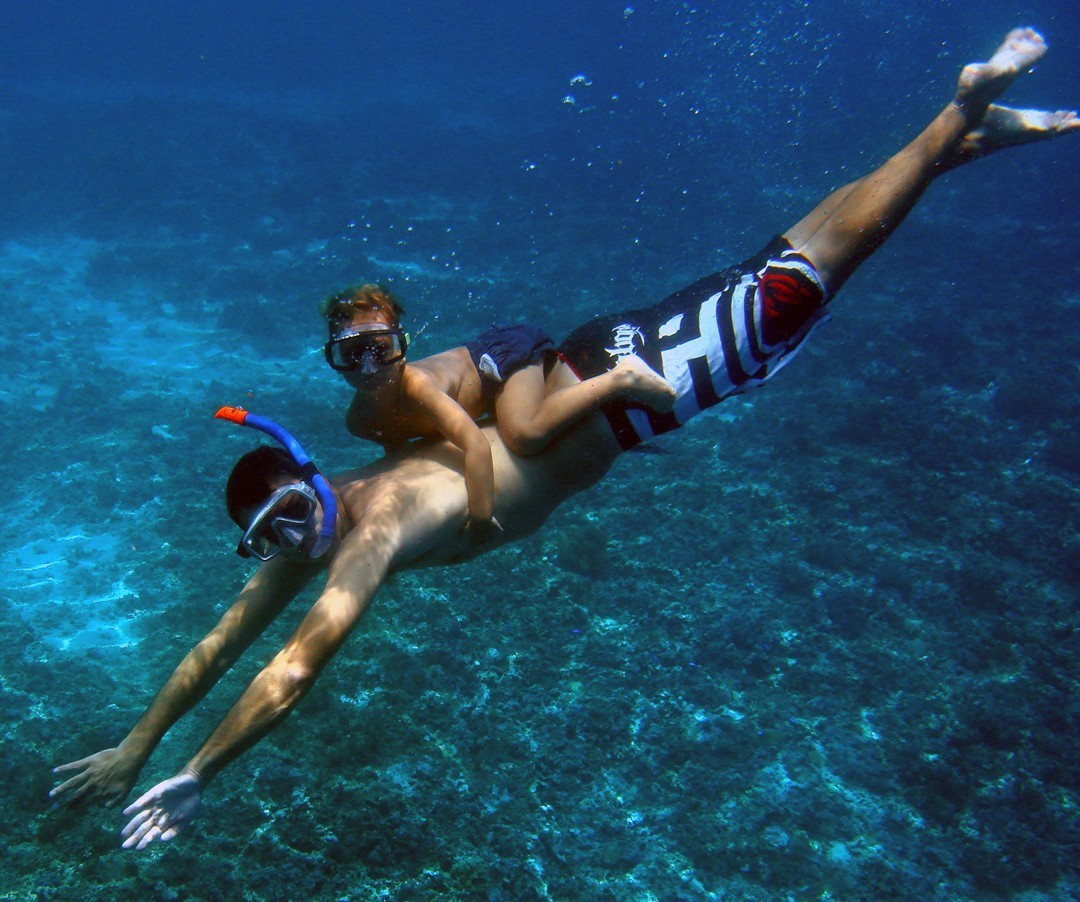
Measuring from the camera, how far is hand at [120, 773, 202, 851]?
2.27m

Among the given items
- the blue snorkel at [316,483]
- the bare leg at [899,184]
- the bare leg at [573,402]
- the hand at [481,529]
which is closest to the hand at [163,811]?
the blue snorkel at [316,483]

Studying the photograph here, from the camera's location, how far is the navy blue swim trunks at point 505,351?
12.9ft

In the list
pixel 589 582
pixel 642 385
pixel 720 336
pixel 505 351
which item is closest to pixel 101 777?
pixel 505 351

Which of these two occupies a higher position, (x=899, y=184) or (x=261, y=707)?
(x=899, y=184)

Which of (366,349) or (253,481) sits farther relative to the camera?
(366,349)

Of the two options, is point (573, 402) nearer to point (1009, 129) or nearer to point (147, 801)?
point (147, 801)

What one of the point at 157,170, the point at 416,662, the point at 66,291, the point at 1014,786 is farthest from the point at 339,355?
the point at 157,170

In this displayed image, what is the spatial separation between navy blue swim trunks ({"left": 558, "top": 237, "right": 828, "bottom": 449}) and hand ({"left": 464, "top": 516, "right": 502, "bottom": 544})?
2.94ft

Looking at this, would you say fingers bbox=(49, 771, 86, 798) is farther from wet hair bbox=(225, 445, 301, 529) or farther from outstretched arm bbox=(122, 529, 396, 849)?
wet hair bbox=(225, 445, 301, 529)

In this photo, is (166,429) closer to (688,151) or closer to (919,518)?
(919,518)

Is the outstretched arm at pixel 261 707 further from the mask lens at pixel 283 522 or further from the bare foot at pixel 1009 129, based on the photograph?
the bare foot at pixel 1009 129

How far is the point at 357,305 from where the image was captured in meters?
3.57

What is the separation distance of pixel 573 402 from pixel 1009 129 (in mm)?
2912

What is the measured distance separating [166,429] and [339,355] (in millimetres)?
7605
